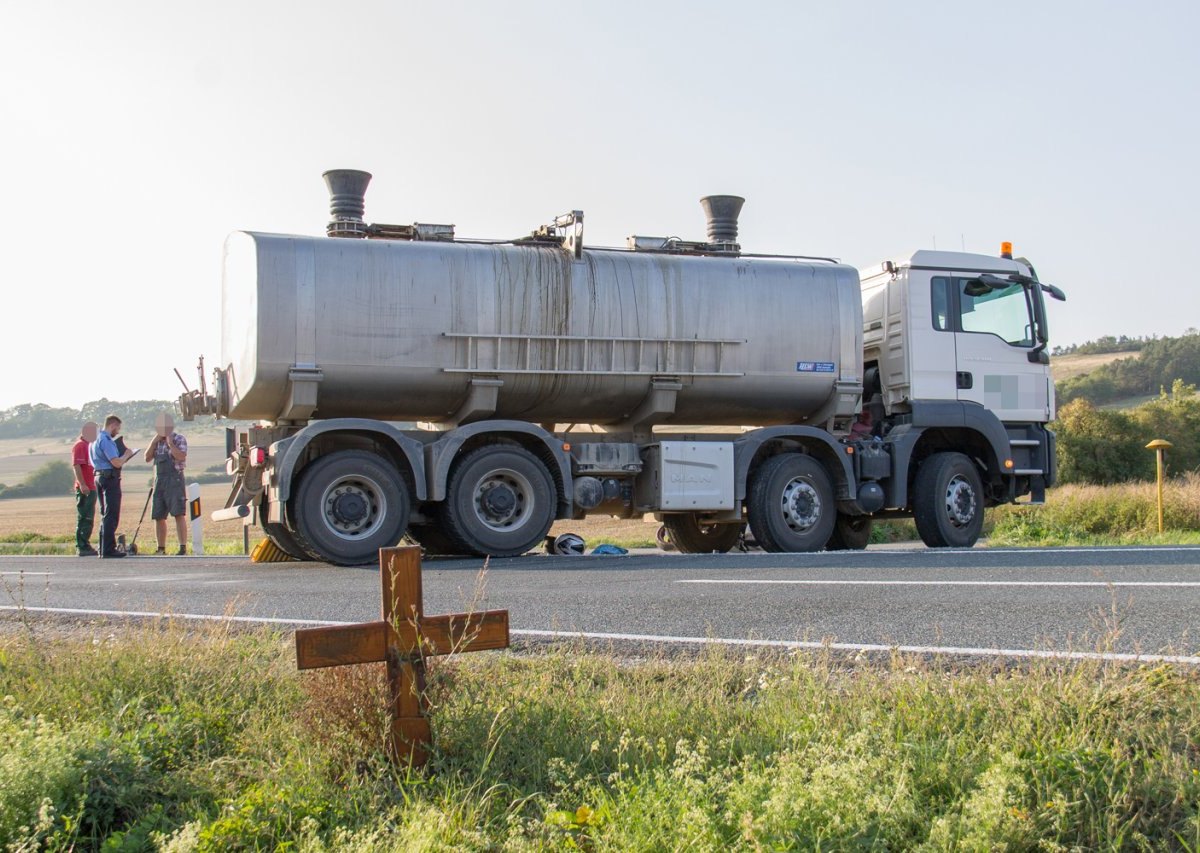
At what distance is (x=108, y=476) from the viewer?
586 inches

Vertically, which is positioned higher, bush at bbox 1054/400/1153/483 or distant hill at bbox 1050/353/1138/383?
distant hill at bbox 1050/353/1138/383

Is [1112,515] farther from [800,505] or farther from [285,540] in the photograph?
[285,540]

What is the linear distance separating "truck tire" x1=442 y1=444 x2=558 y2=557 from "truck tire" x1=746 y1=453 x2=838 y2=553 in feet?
7.99

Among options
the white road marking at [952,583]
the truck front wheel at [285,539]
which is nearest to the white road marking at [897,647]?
the white road marking at [952,583]

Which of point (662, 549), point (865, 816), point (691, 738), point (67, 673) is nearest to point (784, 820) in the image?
point (865, 816)

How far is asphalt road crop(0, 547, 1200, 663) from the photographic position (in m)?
6.16

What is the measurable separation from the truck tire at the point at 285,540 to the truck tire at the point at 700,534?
175 inches

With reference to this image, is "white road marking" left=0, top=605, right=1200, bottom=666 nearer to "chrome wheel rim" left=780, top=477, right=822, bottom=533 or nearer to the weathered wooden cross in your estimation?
the weathered wooden cross

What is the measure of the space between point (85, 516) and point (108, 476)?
1.50 m

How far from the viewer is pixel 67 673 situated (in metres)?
5.29

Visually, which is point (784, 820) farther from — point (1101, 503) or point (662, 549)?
point (1101, 503)

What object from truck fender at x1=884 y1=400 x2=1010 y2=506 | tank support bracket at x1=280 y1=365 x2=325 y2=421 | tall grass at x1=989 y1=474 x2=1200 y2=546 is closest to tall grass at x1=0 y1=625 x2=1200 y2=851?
tank support bracket at x1=280 y1=365 x2=325 y2=421

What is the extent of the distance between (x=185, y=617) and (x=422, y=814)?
3.99 m

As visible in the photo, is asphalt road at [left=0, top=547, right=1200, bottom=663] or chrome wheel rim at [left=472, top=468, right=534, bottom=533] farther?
chrome wheel rim at [left=472, top=468, right=534, bottom=533]
